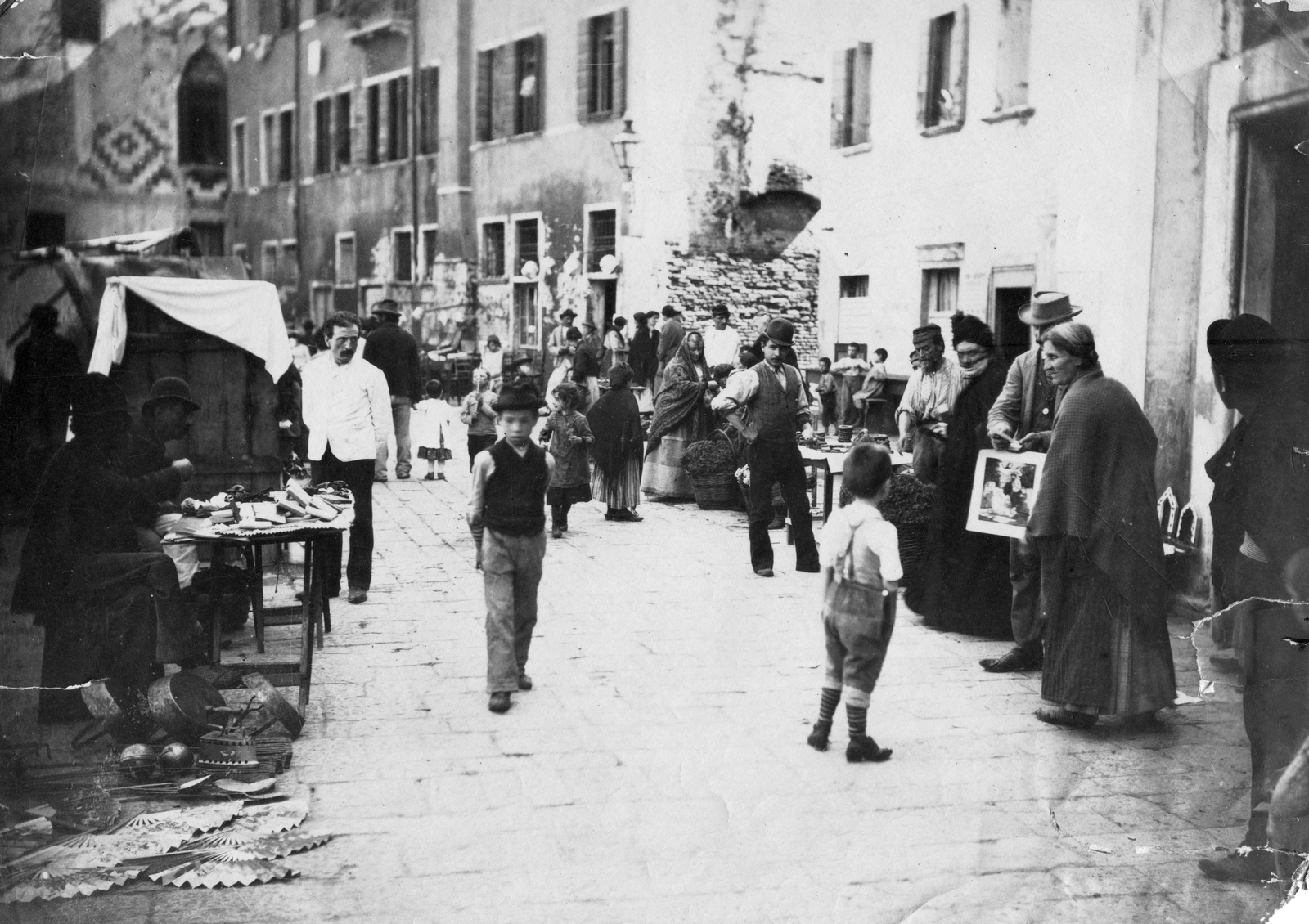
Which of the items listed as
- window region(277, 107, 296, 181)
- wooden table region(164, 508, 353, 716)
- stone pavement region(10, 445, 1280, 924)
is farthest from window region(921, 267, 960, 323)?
wooden table region(164, 508, 353, 716)

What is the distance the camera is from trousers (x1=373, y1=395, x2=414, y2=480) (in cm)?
492

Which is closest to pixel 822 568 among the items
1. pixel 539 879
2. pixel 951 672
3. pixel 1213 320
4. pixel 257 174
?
pixel 951 672

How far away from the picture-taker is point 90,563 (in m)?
3.67

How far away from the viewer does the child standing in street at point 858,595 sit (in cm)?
355

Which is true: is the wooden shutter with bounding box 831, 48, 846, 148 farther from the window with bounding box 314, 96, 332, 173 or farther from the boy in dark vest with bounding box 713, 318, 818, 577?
the window with bounding box 314, 96, 332, 173

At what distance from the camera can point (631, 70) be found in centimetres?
380

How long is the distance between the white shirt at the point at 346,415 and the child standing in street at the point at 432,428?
0.16 meters

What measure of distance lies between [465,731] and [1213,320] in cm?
256

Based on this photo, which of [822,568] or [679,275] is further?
[679,275]

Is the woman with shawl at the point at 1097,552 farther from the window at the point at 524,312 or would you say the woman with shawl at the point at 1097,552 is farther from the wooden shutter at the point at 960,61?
the window at the point at 524,312

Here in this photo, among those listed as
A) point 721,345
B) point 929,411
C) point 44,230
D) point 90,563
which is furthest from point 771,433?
point 44,230

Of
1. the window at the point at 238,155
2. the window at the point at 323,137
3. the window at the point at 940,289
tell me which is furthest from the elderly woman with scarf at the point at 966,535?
the window at the point at 238,155

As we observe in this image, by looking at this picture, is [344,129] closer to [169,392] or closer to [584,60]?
[584,60]

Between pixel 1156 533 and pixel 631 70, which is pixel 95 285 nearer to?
pixel 631 70
